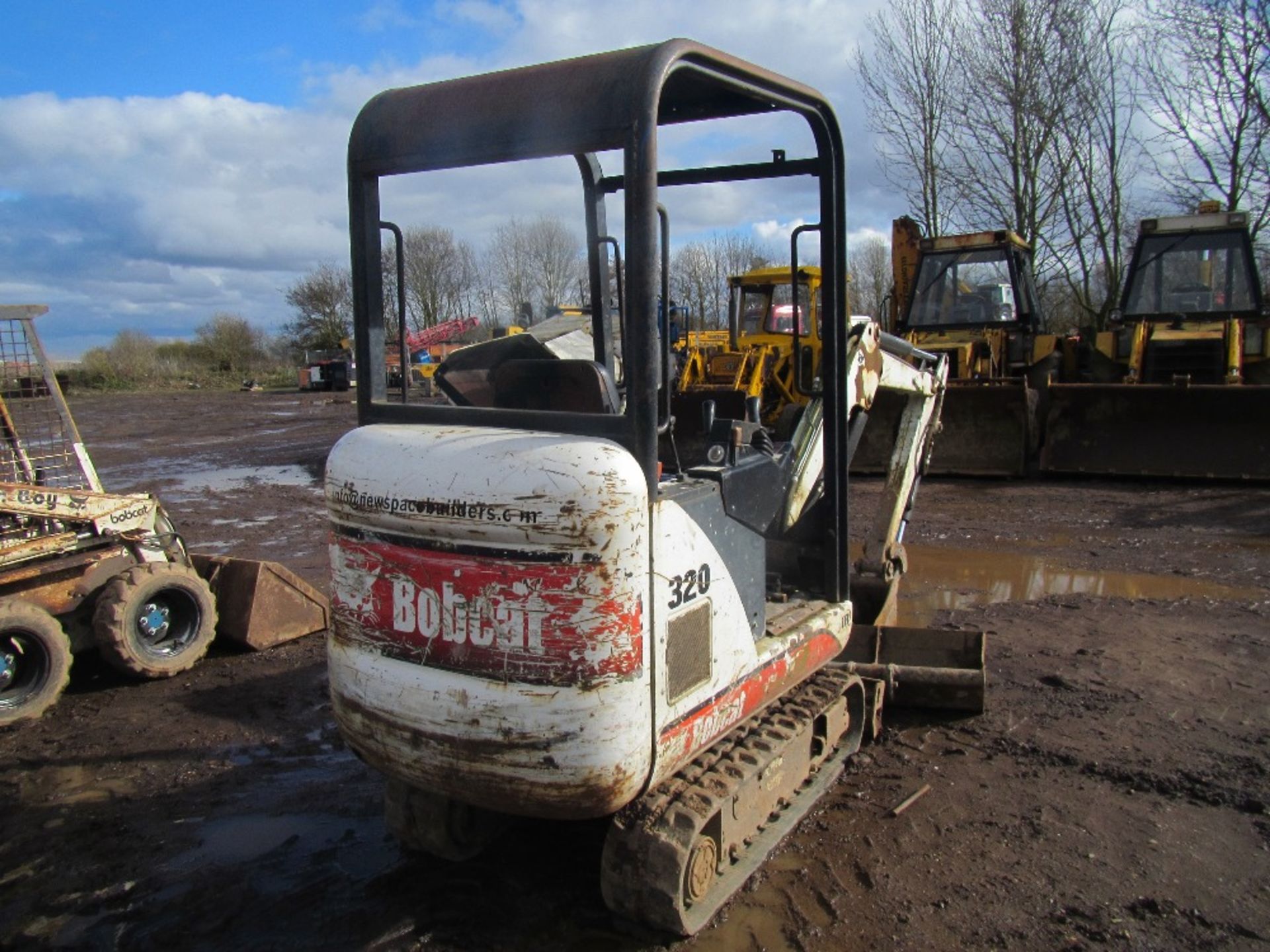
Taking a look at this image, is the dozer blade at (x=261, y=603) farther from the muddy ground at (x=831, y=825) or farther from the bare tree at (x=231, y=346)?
the bare tree at (x=231, y=346)

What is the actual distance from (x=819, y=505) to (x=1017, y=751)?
145 cm

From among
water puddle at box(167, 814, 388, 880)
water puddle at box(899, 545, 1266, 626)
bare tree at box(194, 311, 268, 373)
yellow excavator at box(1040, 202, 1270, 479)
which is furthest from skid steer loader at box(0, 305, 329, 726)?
bare tree at box(194, 311, 268, 373)

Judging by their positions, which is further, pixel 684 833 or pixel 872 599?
pixel 872 599

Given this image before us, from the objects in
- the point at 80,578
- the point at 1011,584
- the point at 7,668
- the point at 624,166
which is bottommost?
the point at 1011,584

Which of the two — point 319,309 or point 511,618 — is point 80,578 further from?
point 319,309

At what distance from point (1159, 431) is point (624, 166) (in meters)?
9.16

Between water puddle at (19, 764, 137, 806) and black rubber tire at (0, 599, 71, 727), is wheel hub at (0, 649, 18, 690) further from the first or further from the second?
water puddle at (19, 764, 137, 806)

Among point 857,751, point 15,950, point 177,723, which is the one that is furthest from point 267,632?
point 857,751

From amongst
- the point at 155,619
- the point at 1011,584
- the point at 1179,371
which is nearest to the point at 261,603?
the point at 155,619

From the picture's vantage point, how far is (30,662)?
5086 millimetres

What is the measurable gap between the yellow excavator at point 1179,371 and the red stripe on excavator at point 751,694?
763 centimetres

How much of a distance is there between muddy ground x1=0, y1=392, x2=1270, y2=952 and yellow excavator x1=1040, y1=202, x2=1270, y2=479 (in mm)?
3625

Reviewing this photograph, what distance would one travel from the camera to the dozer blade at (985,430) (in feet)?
34.4

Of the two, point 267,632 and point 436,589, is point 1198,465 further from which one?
point 436,589
